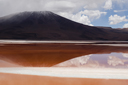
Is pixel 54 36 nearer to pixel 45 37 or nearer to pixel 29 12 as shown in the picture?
pixel 45 37

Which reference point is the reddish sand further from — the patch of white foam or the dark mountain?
the dark mountain

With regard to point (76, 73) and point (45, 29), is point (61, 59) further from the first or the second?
point (45, 29)

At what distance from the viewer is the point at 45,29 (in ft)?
260

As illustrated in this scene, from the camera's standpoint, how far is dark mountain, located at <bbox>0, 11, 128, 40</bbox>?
72.7 m

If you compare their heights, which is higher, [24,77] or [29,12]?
[29,12]

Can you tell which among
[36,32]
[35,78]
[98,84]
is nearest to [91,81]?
[98,84]

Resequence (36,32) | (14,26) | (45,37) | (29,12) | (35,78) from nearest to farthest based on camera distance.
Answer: (35,78) < (45,37) < (36,32) < (14,26) < (29,12)

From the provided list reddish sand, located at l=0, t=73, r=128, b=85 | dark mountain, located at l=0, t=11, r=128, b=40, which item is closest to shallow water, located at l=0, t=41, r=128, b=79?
reddish sand, located at l=0, t=73, r=128, b=85

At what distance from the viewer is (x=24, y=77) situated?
534 cm

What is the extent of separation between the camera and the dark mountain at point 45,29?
7273 cm

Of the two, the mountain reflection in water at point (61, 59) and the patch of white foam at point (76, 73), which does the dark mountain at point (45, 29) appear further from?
the patch of white foam at point (76, 73)

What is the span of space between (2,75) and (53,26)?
76824 mm

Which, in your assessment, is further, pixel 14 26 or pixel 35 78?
pixel 14 26

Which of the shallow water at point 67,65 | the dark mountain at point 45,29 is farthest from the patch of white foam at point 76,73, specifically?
the dark mountain at point 45,29
